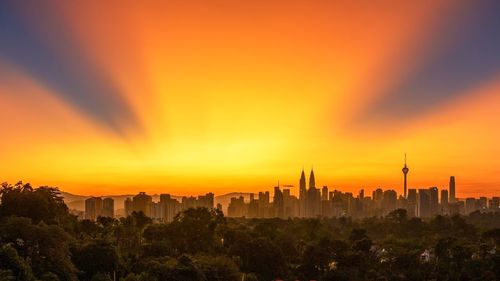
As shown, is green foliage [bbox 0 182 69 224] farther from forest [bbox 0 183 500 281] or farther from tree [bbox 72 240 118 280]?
tree [bbox 72 240 118 280]

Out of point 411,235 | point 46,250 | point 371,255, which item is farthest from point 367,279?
point 411,235

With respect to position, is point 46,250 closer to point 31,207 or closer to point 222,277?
point 31,207

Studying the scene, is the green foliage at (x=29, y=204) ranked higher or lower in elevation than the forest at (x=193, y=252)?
higher

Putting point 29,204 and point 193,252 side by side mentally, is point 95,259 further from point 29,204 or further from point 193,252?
point 193,252

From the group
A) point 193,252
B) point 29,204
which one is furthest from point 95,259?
point 193,252

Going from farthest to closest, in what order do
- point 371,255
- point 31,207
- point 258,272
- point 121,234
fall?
1. point 121,234
2. point 371,255
3. point 258,272
4. point 31,207

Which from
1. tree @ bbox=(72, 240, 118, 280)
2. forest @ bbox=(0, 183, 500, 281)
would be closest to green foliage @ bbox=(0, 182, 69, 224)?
forest @ bbox=(0, 183, 500, 281)

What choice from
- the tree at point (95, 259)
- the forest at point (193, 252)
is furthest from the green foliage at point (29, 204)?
the tree at point (95, 259)

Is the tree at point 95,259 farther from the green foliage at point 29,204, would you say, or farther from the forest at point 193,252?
the green foliage at point 29,204
